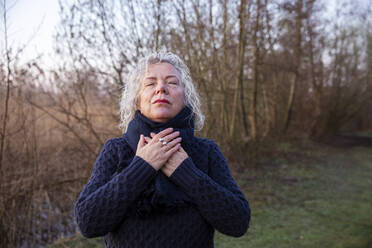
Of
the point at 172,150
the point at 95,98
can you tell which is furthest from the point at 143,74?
the point at 95,98

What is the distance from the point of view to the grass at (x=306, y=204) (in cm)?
390

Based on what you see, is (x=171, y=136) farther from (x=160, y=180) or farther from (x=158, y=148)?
(x=160, y=180)

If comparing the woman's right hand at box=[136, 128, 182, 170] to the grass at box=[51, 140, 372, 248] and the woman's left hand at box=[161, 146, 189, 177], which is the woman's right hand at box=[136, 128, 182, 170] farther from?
the grass at box=[51, 140, 372, 248]

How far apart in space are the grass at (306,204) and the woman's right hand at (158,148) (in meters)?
2.81

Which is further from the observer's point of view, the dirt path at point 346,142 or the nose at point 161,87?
the dirt path at point 346,142

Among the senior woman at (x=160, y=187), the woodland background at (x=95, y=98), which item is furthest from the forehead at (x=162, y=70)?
the woodland background at (x=95, y=98)

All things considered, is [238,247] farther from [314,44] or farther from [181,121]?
[314,44]

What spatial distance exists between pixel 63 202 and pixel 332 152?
934cm

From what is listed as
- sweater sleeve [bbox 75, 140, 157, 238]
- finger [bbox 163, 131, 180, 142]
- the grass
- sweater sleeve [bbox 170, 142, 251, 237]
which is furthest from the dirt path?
sweater sleeve [bbox 75, 140, 157, 238]

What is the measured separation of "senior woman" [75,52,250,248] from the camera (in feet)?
4.33

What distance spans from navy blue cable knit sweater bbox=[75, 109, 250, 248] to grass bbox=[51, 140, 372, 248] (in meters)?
2.61

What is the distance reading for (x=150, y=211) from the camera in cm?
135

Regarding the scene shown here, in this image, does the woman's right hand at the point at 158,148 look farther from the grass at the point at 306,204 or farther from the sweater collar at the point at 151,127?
the grass at the point at 306,204

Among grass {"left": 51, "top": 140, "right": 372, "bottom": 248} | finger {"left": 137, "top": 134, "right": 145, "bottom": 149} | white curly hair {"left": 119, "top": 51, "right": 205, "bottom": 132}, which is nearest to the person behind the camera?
finger {"left": 137, "top": 134, "right": 145, "bottom": 149}
